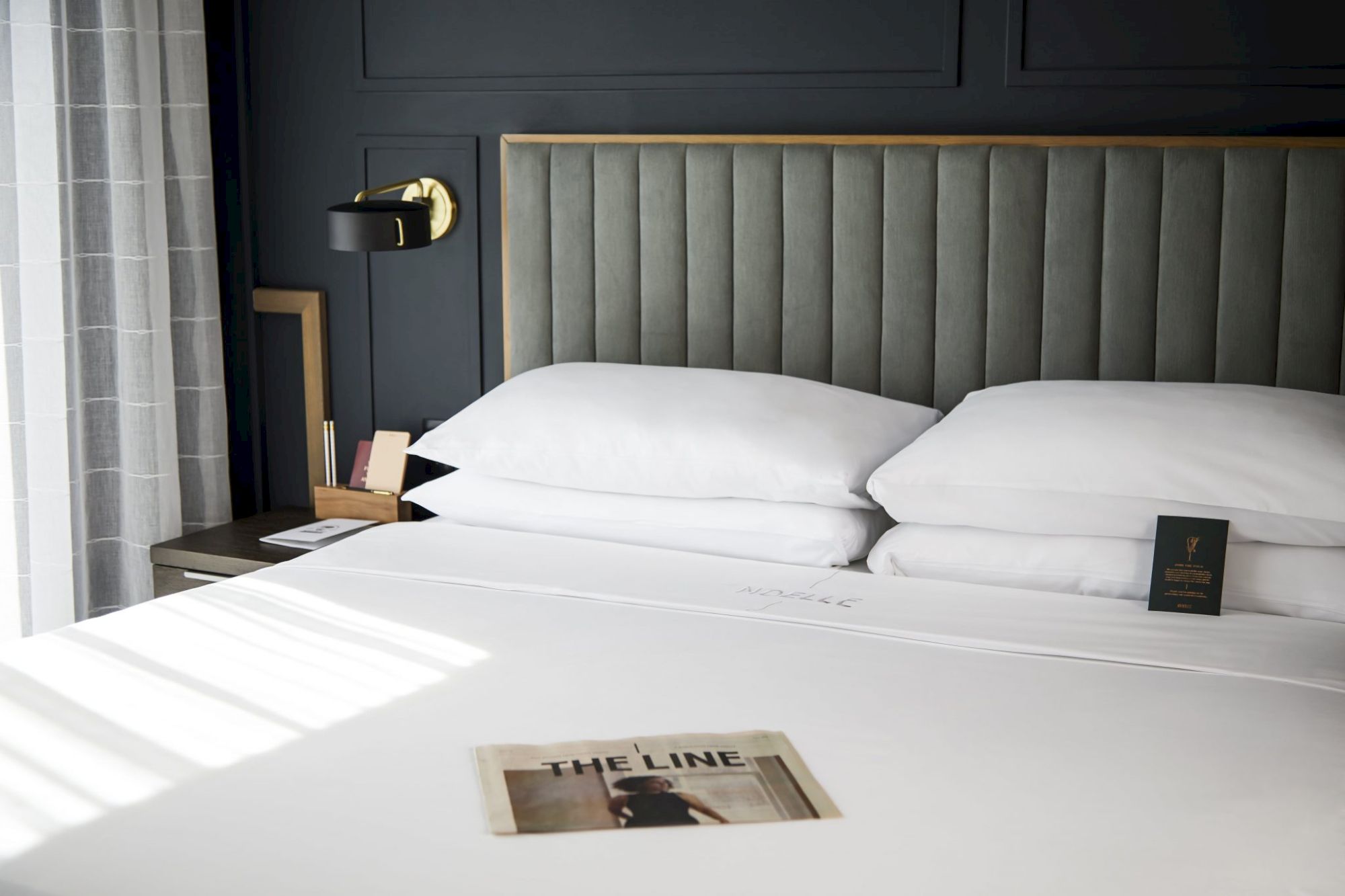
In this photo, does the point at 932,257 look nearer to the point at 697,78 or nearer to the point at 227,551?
the point at 697,78

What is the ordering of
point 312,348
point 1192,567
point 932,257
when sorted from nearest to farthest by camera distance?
point 1192,567 → point 932,257 → point 312,348

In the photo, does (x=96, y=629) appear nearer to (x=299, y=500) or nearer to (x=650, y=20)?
(x=299, y=500)

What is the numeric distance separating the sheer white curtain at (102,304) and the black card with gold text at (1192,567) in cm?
210

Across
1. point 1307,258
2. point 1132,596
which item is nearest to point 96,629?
point 1132,596

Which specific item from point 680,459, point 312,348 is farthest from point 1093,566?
point 312,348

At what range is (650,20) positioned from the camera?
2.69m

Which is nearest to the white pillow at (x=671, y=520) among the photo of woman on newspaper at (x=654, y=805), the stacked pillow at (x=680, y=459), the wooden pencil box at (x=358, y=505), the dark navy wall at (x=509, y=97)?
the stacked pillow at (x=680, y=459)

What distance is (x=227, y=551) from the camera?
2.63 metres

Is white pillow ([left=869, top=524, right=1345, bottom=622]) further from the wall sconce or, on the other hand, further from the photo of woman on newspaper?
the wall sconce

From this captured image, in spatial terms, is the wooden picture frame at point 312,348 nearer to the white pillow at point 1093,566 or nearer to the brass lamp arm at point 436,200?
the brass lamp arm at point 436,200

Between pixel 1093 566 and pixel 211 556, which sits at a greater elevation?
pixel 1093 566

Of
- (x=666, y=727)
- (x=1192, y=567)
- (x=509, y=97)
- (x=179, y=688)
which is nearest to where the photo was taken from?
(x=666, y=727)

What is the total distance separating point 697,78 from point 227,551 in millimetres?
1414

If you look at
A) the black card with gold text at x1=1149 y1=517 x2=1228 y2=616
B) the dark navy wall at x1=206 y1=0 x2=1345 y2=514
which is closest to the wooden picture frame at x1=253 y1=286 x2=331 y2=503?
the dark navy wall at x1=206 y1=0 x2=1345 y2=514
